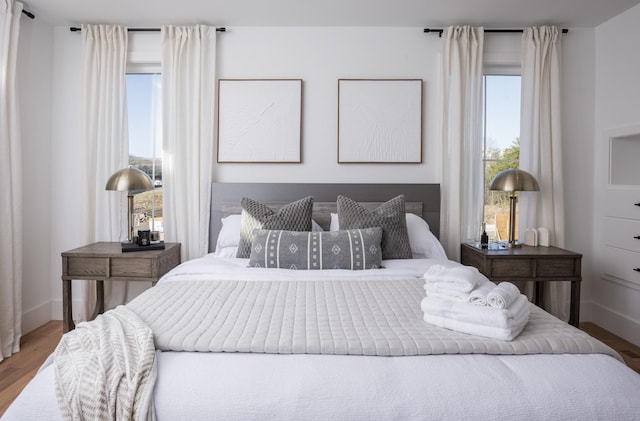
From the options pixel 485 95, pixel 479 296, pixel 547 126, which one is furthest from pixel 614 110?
pixel 479 296

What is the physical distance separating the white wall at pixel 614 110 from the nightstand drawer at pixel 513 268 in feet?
3.05

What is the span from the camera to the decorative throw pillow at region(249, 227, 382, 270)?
2.72 meters

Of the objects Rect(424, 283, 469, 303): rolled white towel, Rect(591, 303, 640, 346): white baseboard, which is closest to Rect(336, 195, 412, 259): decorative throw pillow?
Rect(424, 283, 469, 303): rolled white towel

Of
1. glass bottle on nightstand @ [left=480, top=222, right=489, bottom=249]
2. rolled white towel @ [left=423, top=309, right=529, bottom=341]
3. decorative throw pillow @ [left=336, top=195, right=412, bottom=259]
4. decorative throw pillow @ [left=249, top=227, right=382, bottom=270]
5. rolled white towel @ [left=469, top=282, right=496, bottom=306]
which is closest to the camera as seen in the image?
rolled white towel @ [left=423, top=309, right=529, bottom=341]

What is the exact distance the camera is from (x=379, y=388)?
1228 millimetres

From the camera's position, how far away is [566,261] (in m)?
3.20

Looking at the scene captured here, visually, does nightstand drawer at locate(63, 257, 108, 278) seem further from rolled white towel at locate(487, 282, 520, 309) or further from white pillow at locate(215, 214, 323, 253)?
rolled white towel at locate(487, 282, 520, 309)

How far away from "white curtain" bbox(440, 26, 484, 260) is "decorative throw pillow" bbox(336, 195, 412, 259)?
710mm

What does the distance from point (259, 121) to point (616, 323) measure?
3324 millimetres

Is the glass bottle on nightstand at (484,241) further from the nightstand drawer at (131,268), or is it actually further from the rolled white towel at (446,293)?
the nightstand drawer at (131,268)

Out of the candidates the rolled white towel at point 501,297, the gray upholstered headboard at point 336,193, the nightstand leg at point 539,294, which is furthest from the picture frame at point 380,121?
the rolled white towel at point 501,297

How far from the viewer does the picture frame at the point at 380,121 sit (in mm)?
3689

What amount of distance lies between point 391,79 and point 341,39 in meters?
0.54

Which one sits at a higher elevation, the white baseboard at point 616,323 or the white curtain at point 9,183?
the white curtain at point 9,183
